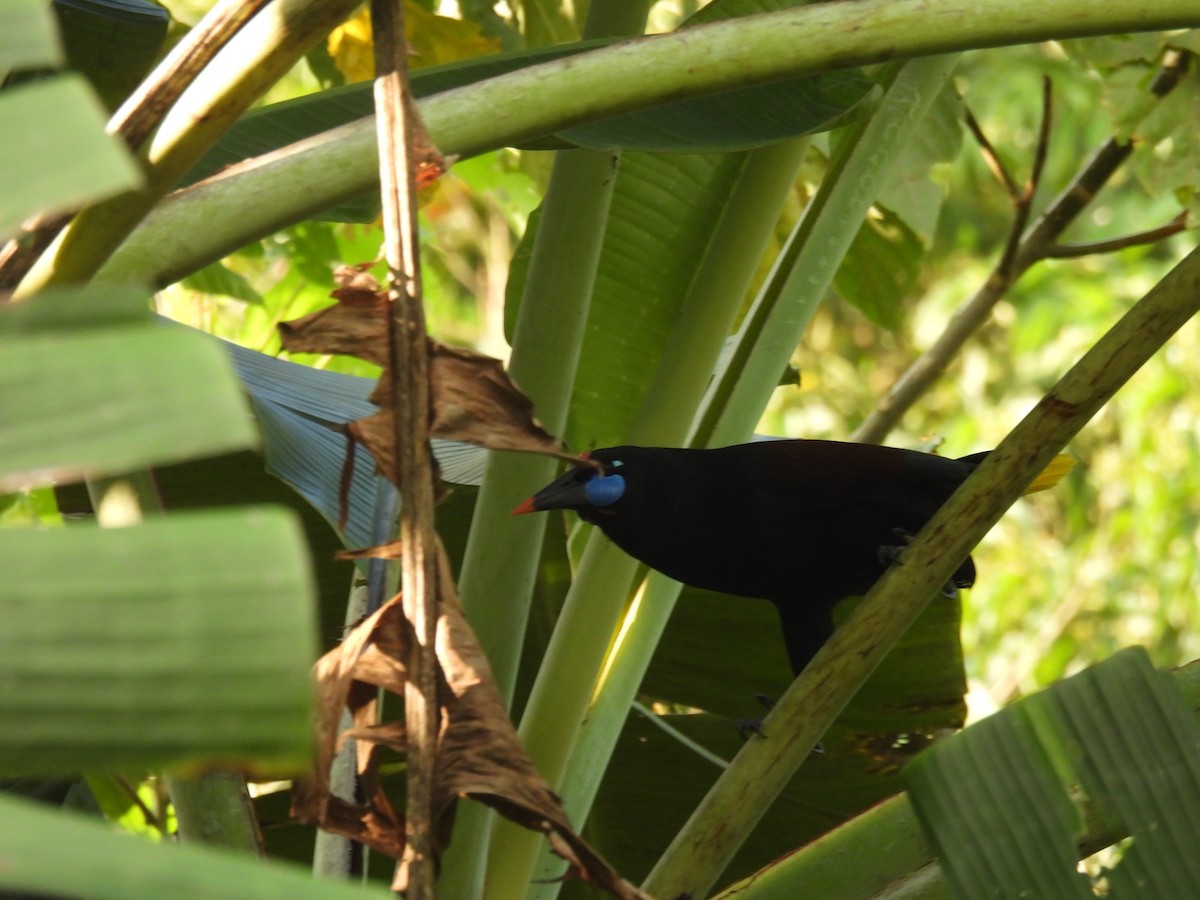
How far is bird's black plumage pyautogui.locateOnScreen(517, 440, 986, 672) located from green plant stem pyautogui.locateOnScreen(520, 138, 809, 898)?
0.29 ft

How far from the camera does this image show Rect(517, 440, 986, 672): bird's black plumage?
70.8 inches

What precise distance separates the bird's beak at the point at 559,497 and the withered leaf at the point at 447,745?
1.95 ft

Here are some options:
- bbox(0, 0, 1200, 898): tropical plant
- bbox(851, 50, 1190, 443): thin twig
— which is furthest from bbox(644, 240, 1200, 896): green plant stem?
bbox(851, 50, 1190, 443): thin twig

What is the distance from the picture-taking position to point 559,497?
→ 1.59 m

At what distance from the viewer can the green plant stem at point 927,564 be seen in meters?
1.08

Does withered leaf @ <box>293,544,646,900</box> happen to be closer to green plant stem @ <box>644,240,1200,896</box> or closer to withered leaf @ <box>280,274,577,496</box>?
withered leaf @ <box>280,274,577,496</box>

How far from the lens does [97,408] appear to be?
40 cm

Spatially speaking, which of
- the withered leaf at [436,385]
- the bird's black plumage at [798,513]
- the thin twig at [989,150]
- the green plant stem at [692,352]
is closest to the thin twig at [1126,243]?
the thin twig at [989,150]

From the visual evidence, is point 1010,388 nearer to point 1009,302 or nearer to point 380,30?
point 1009,302

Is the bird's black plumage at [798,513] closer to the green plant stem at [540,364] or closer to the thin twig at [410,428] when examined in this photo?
the green plant stem at [540,364]

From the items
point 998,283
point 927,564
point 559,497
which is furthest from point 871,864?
point 998,283

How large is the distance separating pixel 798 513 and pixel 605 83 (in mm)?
1010

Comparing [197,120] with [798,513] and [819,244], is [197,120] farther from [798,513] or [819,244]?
[798,513]

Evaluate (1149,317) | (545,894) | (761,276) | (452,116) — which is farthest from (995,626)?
(452,116)
